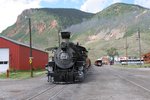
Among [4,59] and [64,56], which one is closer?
[64,56]

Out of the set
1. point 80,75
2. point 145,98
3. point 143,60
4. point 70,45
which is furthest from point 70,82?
point 143,60

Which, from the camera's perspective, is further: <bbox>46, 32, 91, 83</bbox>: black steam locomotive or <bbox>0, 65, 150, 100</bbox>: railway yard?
<bbox>46, 32, 91, 83</bbox>: black steam locomotive

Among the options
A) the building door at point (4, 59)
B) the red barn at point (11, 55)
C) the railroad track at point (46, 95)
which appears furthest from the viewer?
the building door at point (4, 59)

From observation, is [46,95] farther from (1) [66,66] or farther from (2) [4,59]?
(2) [4,59]

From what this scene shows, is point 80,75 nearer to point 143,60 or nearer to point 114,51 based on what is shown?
point 143,60

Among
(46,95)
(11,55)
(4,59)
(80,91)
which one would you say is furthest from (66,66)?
(4,59)

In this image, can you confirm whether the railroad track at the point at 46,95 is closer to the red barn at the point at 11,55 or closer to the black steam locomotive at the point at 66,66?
the black steam locomotive at the point at 66,66

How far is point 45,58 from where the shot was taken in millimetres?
98438

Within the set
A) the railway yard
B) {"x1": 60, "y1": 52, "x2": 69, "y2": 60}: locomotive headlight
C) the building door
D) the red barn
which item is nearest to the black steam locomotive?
{"x1": 60, "y1": 52, "x2": 69, "y2": 60}: locomotive headlight

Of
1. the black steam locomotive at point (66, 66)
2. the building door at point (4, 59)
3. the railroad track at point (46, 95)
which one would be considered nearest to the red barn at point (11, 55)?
the building door at point (4, 59)

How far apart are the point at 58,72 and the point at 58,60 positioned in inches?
46.3

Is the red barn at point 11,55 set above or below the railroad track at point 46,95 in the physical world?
above

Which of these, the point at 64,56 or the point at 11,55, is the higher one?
the point at 11,55

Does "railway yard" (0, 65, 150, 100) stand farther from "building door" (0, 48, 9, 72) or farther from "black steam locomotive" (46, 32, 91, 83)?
"building door" (0, 48, 9, 72)
